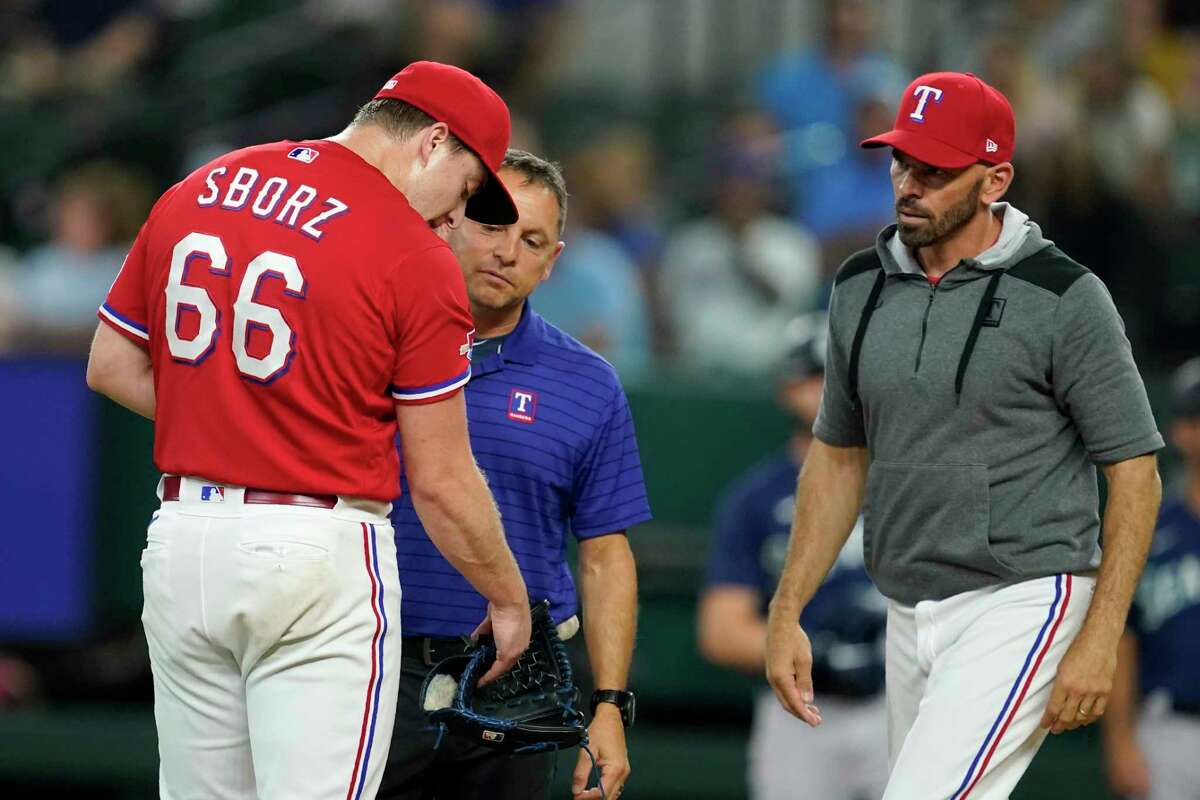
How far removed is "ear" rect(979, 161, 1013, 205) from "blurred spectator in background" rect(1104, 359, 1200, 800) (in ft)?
8.31

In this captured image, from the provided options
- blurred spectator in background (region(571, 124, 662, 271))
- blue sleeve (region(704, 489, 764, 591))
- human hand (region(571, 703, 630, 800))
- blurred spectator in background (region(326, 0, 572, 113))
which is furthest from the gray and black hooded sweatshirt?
blurred spectator in background (region(326, 0, 572, 113))

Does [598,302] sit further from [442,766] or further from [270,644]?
[270,644]

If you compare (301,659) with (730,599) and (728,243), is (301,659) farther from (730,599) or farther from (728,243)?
(728,243)

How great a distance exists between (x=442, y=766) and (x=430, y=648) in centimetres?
28

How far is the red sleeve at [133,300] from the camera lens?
3387 mm

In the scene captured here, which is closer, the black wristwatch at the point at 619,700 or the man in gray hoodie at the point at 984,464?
the man in gray hoodie at the point at 984,464

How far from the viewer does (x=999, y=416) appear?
3.72 m

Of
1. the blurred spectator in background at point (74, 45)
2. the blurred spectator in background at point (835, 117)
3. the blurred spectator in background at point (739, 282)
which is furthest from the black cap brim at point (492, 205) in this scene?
the blurred spectator in background at point (74, 45)

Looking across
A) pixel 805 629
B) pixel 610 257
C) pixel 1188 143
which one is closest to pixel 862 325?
pixel 805 629

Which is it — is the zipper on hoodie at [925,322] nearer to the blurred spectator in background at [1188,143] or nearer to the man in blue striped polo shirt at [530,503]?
the man in blue striped polo shirt at [530,503]

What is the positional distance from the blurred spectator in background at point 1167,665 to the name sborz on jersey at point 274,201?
12.5ft

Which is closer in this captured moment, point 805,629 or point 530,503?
point 530,503

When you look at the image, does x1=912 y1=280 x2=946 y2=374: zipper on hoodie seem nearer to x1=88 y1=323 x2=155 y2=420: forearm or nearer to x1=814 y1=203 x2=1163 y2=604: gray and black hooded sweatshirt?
x1=814 y1=203 x2=1163 y2=604: gray and black hooded sweatshirt

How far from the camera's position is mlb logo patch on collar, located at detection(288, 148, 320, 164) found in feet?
11.0
